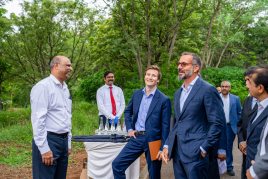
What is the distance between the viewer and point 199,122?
16.3ft

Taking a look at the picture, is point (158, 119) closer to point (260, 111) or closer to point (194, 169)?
point (194, 169)

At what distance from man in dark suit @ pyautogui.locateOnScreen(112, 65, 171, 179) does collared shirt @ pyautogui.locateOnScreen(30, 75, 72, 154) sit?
119 cm

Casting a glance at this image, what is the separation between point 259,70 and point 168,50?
13606 mm

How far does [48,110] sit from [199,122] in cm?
184

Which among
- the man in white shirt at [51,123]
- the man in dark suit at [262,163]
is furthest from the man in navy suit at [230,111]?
the man in dark suit at [262,163]

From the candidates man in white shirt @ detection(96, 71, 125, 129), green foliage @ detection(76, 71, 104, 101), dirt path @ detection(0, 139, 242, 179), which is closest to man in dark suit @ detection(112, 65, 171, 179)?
dirt path @ detection(0, 139, 242, 179)

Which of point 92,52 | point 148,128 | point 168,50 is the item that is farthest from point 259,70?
point 92,52

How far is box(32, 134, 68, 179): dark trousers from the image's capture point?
5.17 meters

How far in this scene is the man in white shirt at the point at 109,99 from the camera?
927 centimetres

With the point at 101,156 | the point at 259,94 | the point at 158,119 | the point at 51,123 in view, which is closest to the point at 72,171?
the point at 101,156

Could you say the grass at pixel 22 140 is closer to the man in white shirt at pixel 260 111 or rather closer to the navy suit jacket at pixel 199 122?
the navy suit jacket at pixel 199 122

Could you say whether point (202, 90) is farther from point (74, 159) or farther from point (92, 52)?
point (92, 52)

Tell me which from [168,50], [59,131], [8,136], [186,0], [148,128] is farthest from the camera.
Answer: [168,50]

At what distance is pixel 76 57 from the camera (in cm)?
2389
